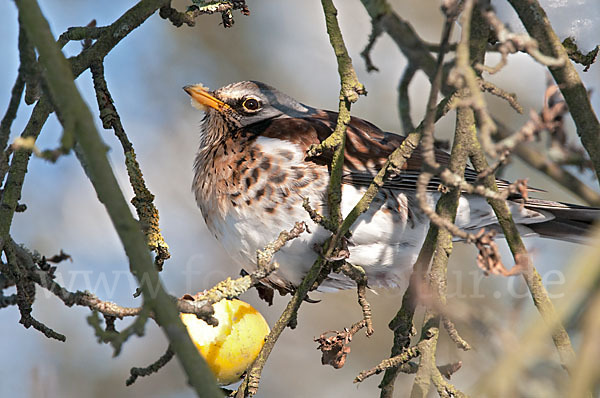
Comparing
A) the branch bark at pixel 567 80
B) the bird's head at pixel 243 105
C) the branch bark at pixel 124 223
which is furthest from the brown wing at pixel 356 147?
the branch bark at pixel 124 223

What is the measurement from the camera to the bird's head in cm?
338

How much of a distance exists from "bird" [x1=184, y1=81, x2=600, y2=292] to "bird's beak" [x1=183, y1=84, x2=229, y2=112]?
1 centimetres

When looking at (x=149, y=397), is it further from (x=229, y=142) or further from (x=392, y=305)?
(x=229, y=142)

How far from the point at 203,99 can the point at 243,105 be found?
0.18 m

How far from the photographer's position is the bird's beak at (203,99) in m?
3.33

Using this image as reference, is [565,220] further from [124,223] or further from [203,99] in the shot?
[124,223]

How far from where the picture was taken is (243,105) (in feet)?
11.1

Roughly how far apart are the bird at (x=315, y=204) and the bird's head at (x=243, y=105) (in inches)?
3.0

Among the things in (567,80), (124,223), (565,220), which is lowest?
(124,223)

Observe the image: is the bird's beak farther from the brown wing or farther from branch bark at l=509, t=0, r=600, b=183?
branch bark at l=509, t=0, r=600, b=183

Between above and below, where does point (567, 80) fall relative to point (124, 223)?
above

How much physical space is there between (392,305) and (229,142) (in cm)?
262

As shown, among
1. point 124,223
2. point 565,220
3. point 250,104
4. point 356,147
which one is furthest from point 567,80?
point 250,104

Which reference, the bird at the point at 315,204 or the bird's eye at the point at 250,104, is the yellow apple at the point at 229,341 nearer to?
the bird at the point at 315,204
